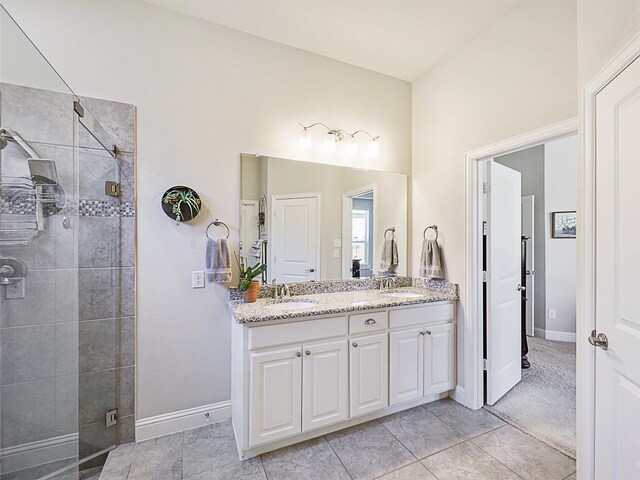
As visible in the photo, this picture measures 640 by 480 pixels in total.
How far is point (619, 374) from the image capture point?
1.20 meters

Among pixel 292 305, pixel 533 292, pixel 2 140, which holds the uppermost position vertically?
pixel 2 140

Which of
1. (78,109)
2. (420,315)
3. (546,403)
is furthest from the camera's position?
(546,403)

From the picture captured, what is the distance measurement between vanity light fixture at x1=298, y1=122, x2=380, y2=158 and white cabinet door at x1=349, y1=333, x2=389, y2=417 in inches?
62.2

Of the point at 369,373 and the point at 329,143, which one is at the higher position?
the point at 329,143

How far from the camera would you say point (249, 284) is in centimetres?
216

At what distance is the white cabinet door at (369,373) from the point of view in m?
2.08

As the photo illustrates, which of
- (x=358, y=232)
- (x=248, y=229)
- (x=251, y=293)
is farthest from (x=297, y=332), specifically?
(x=358, y=232)

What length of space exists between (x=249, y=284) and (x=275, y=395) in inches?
29.3

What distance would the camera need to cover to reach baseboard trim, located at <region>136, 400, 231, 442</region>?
2025 mm

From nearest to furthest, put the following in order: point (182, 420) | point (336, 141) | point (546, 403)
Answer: point (182, 420), point (546, 403), point (336, 141)

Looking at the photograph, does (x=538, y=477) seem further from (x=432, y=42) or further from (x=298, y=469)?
(x=432, y=42)

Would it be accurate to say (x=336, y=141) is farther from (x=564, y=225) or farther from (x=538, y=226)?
(x=564, y=225)

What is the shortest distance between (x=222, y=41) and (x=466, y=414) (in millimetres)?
3390

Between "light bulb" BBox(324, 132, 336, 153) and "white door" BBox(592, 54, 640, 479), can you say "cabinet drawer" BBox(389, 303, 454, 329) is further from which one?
"light bulb" BBox(324, 132, 336, 153)
